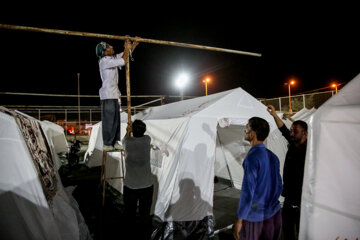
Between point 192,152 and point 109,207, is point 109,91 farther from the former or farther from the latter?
point 109,207

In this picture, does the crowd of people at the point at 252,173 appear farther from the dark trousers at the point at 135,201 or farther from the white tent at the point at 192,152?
the white tent at the point at 192,152

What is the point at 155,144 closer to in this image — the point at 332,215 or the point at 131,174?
the point at 131,174

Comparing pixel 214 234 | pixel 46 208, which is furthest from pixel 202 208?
pixel 46 208

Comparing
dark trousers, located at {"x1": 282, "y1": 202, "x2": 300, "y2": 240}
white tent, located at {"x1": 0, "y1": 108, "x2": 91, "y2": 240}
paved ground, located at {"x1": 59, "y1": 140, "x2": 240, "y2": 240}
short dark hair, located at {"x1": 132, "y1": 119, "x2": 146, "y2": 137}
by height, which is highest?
short dark hair, located at {"x1": 132, "y1": 119, "x2": 146, "y2": 137}

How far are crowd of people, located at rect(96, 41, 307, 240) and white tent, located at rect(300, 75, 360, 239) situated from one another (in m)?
0.45

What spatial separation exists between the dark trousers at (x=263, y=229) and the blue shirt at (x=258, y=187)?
6 cm

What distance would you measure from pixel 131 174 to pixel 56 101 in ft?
147

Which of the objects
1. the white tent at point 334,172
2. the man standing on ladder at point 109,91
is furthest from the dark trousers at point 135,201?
the white tent at point 334,172

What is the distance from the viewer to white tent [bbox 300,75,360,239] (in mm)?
1302

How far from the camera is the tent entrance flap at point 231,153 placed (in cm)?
615

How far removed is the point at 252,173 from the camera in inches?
72.6

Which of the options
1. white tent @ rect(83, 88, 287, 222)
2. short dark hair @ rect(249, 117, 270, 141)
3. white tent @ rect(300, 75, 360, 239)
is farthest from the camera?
white tent @ rect(83, 88, 287, 222)

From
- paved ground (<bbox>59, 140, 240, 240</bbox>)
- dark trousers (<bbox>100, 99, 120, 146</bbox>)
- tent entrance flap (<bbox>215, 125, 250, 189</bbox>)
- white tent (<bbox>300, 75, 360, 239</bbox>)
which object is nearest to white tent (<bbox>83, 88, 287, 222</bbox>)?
paved ground (<bbox>59, 140, 240, 240</bbox>)

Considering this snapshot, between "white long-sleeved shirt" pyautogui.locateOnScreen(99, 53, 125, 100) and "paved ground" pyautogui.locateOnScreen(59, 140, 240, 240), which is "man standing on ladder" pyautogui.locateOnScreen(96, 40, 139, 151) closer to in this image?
"white long-sleeved shirt" pyautogui.locateOnScreen(99, 53, 125, 100)
